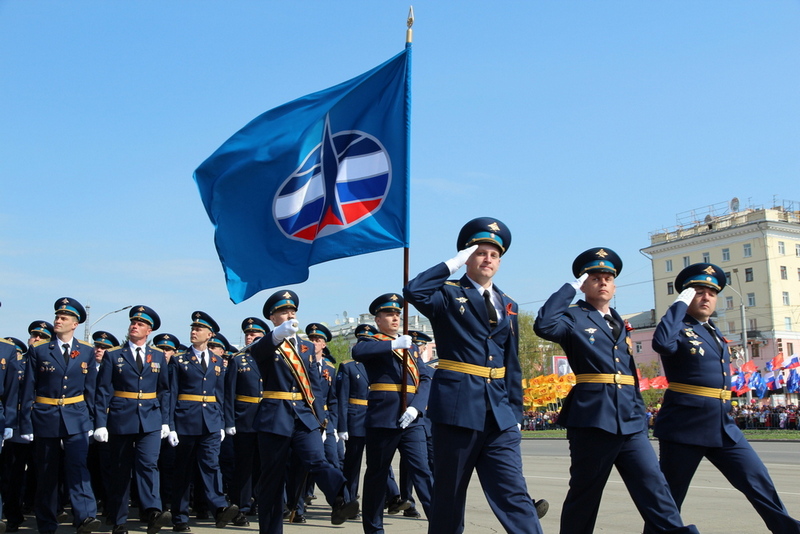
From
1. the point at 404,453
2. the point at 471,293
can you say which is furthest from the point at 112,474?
the point at 471,293

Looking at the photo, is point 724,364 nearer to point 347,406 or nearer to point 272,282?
point 272,282

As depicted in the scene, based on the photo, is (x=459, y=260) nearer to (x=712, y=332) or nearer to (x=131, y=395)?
(x=712, y=332)

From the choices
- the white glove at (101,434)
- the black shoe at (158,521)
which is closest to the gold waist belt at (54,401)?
the white glove at (101,434)

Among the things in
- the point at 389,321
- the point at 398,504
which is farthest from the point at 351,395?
the point at 389,321

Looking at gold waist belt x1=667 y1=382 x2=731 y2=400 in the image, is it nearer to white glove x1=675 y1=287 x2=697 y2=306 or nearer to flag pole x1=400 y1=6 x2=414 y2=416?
white glove x1=675 y1=287 x2=697 y2=306

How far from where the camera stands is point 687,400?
6.39 m

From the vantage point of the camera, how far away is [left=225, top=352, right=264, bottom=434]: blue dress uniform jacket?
33.0 feet

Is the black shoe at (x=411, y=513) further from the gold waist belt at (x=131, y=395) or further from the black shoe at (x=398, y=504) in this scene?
the gold waist belt at (x=131, y=395)

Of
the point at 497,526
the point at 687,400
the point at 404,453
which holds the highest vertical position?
the point at 687,400

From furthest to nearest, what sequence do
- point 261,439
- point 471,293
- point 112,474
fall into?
1. point 112,474
2. point 261,439
3. point 471,293

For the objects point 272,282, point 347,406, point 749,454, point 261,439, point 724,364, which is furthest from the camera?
point 347,406

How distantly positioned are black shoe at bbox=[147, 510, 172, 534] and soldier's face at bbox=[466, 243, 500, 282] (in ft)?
13.4

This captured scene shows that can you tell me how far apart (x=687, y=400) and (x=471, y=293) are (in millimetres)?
1886

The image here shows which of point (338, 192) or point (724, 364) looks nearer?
point (724, 364)
